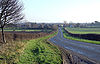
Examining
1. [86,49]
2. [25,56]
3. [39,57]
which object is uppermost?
[25,56]

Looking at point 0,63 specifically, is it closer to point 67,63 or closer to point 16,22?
point 67,63

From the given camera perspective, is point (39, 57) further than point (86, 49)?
No

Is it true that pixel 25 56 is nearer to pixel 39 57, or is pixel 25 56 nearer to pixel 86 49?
pixel 39 57

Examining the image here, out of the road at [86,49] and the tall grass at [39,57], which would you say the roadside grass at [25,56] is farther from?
the road at [86,49]

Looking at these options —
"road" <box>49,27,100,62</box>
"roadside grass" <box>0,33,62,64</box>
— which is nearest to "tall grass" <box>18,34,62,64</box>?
"roadside grass" <box>0,33,62,64</box>

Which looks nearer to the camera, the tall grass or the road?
the tall grass

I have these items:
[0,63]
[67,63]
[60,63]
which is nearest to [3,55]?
[0,63]

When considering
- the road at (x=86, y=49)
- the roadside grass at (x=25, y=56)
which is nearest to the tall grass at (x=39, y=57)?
the roadside grass at (x=25, y=56)

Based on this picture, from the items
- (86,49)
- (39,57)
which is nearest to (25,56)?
(39,57)

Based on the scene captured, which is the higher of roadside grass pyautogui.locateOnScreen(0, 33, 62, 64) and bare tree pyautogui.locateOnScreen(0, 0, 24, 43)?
bare tree pyautogui.locateOnScreen(0, 0, 24, 43)

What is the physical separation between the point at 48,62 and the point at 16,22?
10.2m

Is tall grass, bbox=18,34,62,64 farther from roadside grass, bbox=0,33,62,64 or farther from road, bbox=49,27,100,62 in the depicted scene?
road, bbox=49,27,100,62

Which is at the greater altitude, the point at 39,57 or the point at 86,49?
the point at 39,57

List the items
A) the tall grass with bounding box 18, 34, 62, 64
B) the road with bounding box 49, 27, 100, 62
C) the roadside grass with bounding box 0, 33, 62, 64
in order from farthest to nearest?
the road with bounding box 49, 27, 100, 62 → the tall grass with bounding box 18, 34, 62, 64 → the roadside grass with bounding box 0, 33, 62, 64
